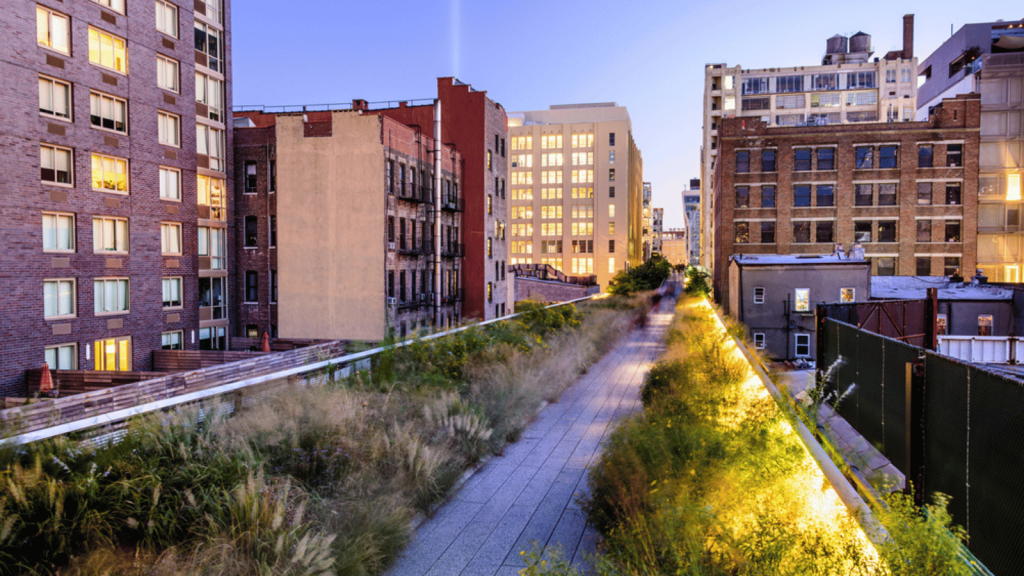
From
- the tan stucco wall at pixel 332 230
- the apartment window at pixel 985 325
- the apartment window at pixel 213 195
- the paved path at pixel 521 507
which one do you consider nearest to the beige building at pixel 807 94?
the apartment window at pixel 985 325

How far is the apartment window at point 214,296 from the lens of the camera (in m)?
38.5

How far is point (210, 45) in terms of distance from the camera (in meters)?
40.0

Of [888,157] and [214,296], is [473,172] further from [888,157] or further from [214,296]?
[888,157]

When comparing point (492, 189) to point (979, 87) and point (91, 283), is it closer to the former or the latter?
point (91, 283)

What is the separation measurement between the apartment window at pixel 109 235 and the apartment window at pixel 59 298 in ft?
7.14

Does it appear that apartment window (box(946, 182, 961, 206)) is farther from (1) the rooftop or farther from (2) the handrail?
(2) the handrail

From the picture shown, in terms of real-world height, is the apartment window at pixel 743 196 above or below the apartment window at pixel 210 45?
below

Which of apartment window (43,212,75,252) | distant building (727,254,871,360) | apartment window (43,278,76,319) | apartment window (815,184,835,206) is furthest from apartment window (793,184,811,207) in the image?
apartment window (43,278,76,319)

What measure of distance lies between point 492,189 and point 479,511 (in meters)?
47.5

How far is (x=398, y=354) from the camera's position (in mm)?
11078

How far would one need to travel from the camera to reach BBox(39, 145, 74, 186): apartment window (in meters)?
27.4

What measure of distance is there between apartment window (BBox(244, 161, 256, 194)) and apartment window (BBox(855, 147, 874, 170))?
5036 centimetres

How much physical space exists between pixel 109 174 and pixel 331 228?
1182cm

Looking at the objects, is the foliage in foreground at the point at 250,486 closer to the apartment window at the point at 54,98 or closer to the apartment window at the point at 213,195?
the apartment window at the point at 54,98
